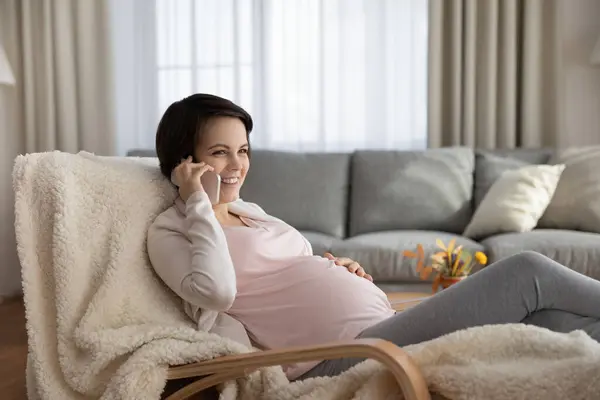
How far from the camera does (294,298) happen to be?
5.32ft

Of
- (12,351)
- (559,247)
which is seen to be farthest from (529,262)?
(12,351)

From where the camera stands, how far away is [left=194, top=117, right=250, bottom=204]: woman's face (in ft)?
5.66

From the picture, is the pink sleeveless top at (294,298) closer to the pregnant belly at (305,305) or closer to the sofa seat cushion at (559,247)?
the pregnant belly at (305,305)

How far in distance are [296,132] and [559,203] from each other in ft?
5.41

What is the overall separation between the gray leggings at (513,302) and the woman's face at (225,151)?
21.4 inches

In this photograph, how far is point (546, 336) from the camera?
1248 millimetres

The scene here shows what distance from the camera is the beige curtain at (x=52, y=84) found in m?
4.54

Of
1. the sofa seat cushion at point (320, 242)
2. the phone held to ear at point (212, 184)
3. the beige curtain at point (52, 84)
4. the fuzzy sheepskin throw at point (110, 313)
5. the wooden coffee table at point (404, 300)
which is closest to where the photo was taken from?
the fuzzy sheepskin throw at point (110, 313)

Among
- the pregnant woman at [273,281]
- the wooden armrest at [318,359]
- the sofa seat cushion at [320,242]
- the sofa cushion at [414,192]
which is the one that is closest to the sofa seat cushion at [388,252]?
the sofa seat cushion at [320,242]

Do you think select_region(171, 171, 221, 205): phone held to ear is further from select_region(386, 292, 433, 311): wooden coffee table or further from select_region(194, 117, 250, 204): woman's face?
select_region(386, 292, 433, 311): wooden coffee table

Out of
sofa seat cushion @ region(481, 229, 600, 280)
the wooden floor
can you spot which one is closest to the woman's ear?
the wooden floor

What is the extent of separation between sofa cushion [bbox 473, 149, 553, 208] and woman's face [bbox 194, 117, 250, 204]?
2246 millimetres

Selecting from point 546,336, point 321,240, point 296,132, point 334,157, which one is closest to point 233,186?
point 546,336

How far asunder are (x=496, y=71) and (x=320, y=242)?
156 centimetres
